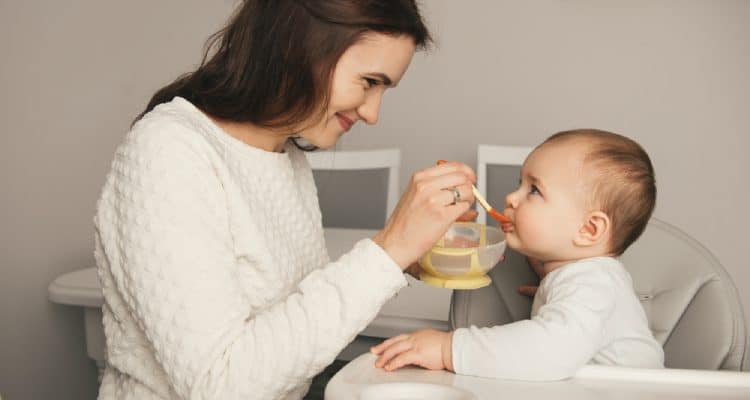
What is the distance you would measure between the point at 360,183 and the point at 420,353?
5.04 feet

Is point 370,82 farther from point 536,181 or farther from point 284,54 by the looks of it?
point 536,181

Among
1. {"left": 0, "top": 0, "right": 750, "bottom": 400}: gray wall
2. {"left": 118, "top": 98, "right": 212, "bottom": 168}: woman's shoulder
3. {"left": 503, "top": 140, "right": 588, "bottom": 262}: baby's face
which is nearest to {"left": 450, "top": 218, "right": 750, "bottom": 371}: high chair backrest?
{"left": 503, "top": 140, "right": 588, "bottom": 262}: baby's face

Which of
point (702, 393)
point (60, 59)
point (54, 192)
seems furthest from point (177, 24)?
point (702, 393)

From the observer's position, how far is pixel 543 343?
3.08 feet

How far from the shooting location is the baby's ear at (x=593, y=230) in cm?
111

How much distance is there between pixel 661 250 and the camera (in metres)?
1.23

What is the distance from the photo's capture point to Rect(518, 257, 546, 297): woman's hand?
3.98ft

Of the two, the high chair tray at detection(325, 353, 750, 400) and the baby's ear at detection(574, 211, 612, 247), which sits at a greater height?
the baby's ear at detection(574, 211, 612, 247)

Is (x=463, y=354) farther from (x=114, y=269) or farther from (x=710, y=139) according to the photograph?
(x=710, y=139)

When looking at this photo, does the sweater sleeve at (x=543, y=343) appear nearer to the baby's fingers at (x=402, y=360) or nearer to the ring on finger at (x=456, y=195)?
the baby's fingers at (x=402, y=360)

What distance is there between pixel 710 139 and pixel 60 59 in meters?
2.24

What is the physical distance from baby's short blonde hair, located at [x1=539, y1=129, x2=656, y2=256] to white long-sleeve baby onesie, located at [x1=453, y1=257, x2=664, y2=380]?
0.24 feet

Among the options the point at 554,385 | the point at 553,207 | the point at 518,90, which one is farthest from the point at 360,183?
the point at 554,385

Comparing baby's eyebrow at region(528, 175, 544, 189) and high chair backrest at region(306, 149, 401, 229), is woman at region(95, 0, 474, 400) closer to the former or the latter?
baby's eyebrow at region(528, 175, 544, 189)
